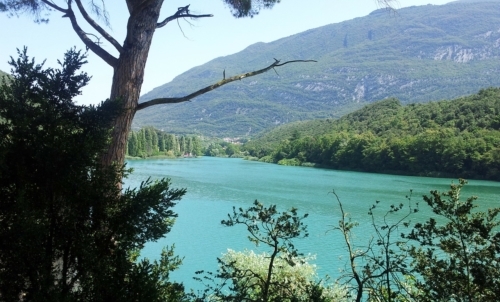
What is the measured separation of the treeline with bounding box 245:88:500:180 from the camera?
33750 mm

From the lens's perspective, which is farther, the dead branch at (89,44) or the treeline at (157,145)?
the treeline at (157,145)

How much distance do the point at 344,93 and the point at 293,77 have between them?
103 ft

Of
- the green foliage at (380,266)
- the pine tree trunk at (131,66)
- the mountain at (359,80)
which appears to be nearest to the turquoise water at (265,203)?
the green foliage at (380,266)

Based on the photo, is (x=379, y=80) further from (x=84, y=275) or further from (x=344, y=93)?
(x=84, y=275)

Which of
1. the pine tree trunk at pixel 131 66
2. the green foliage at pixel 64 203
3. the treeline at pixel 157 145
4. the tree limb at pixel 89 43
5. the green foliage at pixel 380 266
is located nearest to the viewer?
the green foliage at pixel 64 203

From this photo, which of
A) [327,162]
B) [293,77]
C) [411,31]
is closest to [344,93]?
[293,77]

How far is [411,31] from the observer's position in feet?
632

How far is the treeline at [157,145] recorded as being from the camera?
54.3 meters

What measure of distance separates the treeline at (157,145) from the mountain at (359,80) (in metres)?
57.9

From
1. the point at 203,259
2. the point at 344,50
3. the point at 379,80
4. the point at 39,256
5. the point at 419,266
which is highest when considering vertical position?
the point at 344,50

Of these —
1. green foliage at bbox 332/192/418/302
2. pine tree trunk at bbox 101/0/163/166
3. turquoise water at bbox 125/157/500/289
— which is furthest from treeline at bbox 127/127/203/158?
green foliage at bbox 332/192/418/302

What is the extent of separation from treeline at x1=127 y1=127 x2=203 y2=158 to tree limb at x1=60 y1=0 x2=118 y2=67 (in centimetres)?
5034

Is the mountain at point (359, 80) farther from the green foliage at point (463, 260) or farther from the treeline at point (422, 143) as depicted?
the green foliage at point (463, 260)

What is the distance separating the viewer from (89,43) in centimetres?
235
